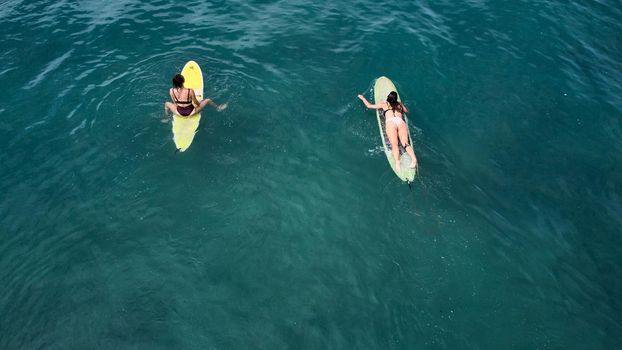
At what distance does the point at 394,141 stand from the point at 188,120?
7956mm

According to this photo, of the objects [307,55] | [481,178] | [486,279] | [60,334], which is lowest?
[60,334]

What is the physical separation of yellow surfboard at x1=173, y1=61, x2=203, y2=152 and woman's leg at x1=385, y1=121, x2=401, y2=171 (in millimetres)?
7346

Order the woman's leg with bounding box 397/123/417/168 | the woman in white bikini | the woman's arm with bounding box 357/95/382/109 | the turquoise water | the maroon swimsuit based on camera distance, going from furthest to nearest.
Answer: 1. the woman's arm with bounding box 357/95/382/109
2. the maroon swimsuit
3. the woman in white bikini
4. the woman's leg with bounding box 397/123/417/168
5. the turquoise water

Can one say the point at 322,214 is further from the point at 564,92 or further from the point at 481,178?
the point at 564,92

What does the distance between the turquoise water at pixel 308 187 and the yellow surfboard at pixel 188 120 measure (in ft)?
1.20

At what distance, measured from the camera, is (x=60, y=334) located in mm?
9445

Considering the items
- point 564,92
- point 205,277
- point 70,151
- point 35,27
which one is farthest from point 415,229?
point 35,27

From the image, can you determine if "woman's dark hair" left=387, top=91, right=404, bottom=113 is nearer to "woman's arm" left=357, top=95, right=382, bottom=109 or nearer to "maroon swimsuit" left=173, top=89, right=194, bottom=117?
"woman's arm" left=357, top=95, right=382, bottom=109

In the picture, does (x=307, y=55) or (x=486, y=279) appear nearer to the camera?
(x=486, y=279)

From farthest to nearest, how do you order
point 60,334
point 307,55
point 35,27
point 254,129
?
point 35,27
point 307,55
point 254,129
point 60,334

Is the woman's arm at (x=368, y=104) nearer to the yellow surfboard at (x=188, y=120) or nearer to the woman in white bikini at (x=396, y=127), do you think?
the woman in white bikini at (x=396, y=127)

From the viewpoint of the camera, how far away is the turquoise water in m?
9.91

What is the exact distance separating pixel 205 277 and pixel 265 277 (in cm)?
167

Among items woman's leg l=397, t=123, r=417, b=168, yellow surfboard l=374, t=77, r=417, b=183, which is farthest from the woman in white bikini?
yellow surfboard l=374, t=77, r=417, b=183
